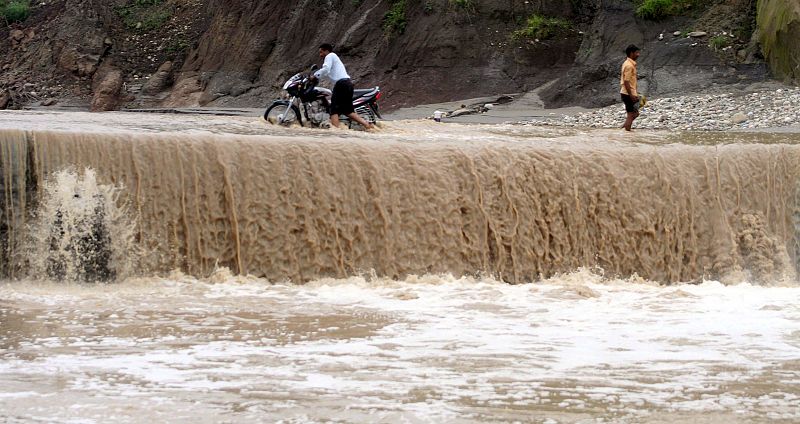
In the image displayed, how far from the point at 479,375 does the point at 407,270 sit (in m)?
4.14

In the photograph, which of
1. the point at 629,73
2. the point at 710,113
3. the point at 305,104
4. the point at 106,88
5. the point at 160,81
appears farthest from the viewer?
the point at 160,81

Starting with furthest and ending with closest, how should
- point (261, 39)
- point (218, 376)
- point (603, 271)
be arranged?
point (261, 39)
point (603, 271)
point (218, 376)

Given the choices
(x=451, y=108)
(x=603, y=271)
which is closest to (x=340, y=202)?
(x=603, y=271)

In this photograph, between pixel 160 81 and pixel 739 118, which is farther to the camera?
pixel 160 81

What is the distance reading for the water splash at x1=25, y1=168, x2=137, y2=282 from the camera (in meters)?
10.1

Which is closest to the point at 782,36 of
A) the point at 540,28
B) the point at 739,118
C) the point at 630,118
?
the point at 739,118

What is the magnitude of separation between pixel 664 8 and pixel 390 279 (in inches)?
518

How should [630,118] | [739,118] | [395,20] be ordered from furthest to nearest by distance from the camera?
[395,20] → [739,118] → [630,118]

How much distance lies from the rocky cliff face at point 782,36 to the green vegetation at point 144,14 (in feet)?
56.5

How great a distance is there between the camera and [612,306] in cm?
959

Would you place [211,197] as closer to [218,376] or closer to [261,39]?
[218,376]

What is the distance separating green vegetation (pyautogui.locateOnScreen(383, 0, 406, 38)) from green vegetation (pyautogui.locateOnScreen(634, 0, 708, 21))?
5.56m

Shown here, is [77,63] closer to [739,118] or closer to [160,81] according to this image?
[160,81]

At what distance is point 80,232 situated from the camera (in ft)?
33.5
